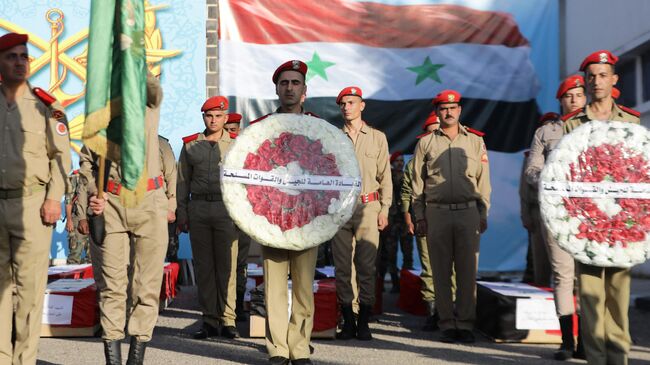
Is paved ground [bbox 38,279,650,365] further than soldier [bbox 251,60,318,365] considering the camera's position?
Yes

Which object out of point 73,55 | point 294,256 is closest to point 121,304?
point 294,256

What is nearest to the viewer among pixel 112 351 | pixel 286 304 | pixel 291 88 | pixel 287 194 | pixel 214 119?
pixel 112 351

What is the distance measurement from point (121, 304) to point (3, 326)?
0.73m

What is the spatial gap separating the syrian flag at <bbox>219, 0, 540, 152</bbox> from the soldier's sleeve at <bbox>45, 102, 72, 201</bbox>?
8.22m

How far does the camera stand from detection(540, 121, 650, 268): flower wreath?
5.00m

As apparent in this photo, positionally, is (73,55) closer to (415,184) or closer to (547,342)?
(415,184)

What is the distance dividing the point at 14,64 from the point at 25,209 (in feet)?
2.87

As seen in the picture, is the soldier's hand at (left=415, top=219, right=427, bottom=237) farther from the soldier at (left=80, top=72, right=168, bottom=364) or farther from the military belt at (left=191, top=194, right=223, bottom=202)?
the soldier at (left=80, top=72, right=168, bottom=364)

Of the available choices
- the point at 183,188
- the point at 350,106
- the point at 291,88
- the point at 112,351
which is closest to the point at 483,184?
the point at 350,106

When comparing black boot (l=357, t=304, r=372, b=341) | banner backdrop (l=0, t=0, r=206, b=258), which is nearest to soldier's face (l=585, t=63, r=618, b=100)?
black boot (l=357, t=304, r=372, b=341)

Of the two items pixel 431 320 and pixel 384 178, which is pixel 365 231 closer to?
pixel 384 178

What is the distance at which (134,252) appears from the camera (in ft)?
18.1

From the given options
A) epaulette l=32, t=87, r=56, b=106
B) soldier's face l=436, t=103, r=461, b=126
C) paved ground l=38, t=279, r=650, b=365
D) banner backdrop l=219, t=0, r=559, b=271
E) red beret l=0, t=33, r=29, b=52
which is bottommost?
paved ground l=38, t=279, r=650, b=365

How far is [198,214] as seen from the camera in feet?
24.3
